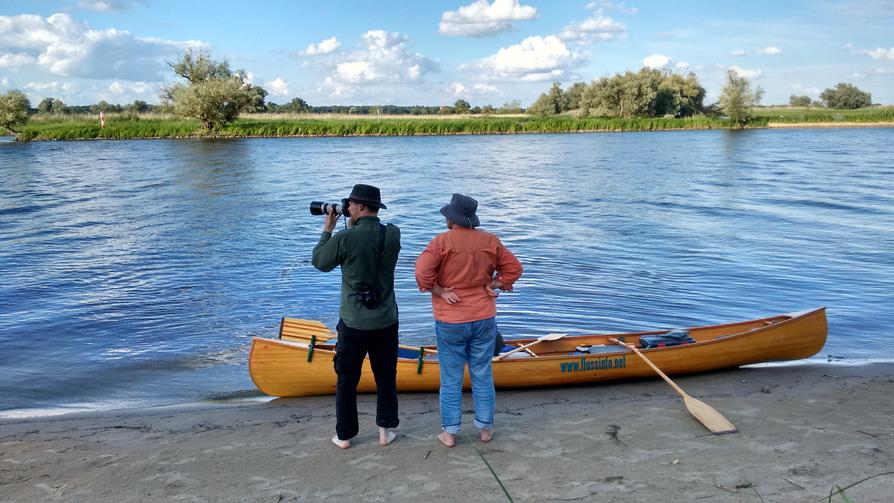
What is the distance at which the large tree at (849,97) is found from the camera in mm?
116062

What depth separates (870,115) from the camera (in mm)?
82688

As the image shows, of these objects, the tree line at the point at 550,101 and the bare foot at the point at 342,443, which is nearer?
the bare foot at the point at 342,443

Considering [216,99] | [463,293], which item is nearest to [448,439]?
[463,293]

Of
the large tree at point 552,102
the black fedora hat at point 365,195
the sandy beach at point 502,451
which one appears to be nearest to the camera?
the sandy beach at point 502,451

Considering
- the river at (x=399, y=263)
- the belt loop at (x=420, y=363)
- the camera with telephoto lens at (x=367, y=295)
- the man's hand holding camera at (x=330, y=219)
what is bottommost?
the river at (x=399, y=263)

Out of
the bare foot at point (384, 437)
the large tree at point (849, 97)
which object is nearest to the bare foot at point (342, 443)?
the bare foot at point (384, 437)

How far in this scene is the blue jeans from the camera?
206 inches

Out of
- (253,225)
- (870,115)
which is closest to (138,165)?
(253,225)

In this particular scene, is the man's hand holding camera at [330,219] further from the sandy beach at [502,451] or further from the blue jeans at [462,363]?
the sandy beach at [502,451]

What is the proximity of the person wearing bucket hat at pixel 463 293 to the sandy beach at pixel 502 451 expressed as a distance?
1.37ft

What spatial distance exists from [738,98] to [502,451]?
82840mm

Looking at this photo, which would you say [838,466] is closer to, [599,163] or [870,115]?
[599,163]

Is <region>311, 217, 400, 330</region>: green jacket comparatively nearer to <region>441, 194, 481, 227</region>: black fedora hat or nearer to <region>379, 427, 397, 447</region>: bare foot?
<region>441, 194, 481, 227</region>: black fedora hat

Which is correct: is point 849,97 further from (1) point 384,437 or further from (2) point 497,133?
(1) point 384,437
